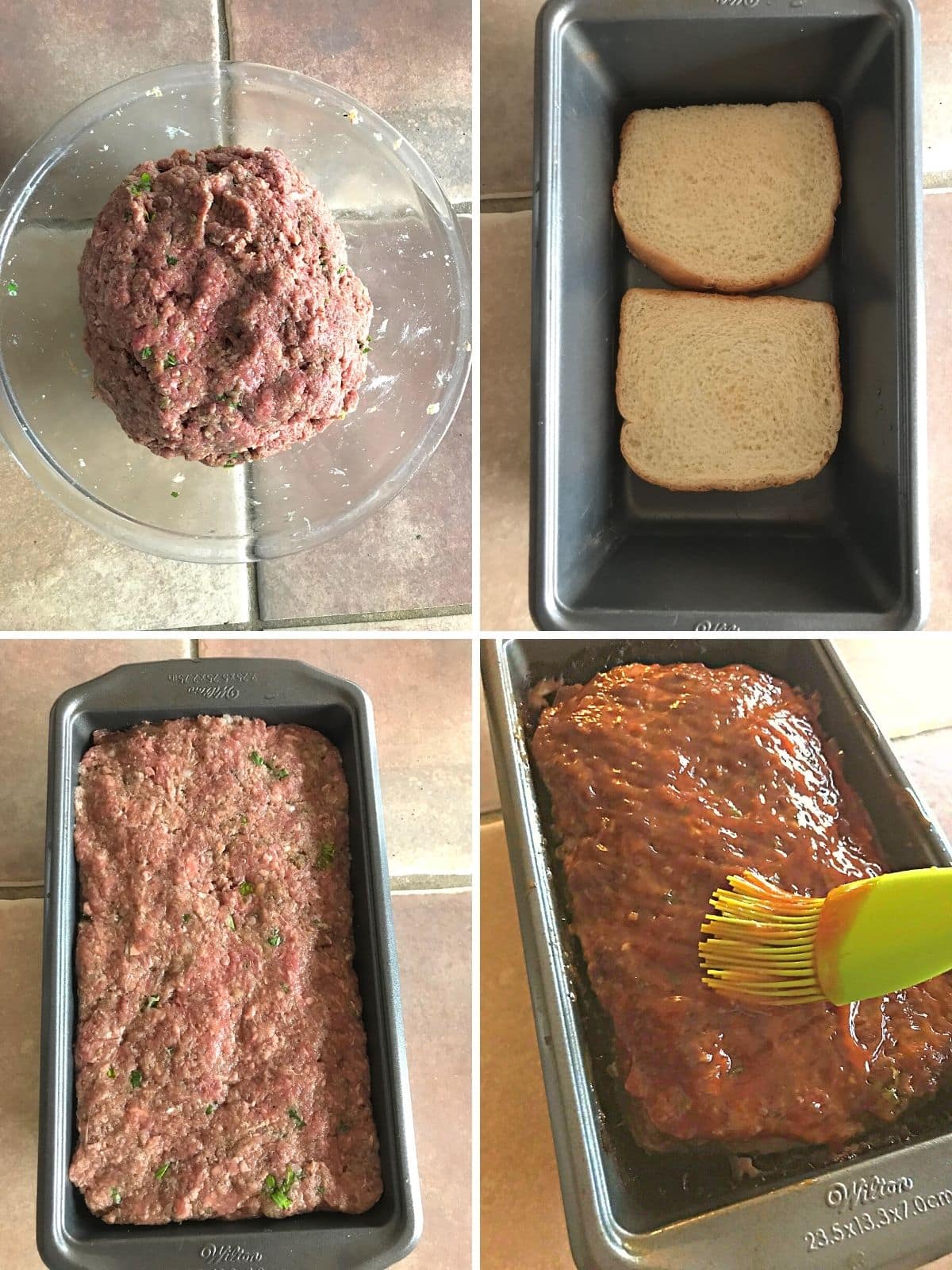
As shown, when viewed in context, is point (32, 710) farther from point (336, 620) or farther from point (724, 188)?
point (724, 188)

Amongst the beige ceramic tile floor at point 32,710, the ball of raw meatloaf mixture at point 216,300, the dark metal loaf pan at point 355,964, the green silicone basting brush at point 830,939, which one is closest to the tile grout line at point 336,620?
the beige ceramic tile floor at point 32,710

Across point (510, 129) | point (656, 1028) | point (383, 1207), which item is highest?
point (510, 129)

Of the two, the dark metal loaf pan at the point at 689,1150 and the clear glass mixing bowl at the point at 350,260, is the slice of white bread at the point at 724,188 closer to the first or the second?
the clear glass mixing bowl at the point at 350,260

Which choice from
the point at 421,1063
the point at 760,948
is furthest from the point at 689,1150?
the point at 421,1063

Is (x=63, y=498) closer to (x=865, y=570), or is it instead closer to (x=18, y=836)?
(x=18, y=836)

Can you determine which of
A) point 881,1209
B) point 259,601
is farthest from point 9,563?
point 881,1209

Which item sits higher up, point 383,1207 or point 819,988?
point 819,988

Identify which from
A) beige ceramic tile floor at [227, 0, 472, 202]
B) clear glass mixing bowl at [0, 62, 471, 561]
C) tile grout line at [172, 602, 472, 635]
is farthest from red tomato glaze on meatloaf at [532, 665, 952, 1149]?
beige ceramic tile floor at [227, 0, 472, 202]
